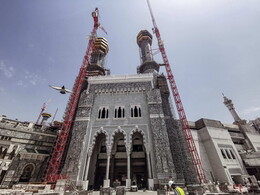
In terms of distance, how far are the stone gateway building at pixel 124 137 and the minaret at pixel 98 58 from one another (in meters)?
7.56

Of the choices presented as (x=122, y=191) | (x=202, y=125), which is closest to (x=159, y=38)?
(x=202, y=125)

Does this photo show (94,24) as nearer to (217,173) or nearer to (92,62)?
(92,62)

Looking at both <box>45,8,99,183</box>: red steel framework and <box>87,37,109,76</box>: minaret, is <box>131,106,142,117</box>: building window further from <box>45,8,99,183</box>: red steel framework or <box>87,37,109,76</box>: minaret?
<box>87,37,109,76</box>: minaret

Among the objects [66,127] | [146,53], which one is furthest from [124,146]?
[146,53]

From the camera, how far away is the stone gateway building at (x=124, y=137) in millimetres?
14664

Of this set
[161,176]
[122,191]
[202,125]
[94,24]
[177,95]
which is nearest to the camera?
[122,191]

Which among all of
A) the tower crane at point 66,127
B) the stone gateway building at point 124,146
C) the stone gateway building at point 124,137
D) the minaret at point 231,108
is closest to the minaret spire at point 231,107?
the minaret at point 231,108

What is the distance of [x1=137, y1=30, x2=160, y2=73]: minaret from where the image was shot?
2969 centimetres

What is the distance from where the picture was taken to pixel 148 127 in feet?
56.1

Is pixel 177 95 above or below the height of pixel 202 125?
above

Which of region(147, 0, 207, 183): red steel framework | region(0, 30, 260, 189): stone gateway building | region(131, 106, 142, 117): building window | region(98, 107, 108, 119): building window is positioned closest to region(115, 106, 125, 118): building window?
region(0, 30, 260, 189): stone gateway building

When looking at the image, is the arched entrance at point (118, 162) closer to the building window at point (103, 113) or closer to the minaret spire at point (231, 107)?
the building window at point (103, 113)

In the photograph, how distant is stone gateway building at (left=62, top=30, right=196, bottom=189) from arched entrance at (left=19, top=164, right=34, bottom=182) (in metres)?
6.92

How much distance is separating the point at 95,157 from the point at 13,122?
14.0 m
